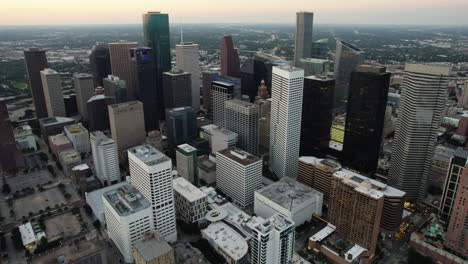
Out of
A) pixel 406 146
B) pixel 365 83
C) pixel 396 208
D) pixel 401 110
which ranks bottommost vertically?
pixel 396 208

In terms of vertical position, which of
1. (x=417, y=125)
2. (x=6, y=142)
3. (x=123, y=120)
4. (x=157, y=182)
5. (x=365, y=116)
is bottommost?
(x=6, y=142)

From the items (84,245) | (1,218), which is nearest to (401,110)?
(84,245)

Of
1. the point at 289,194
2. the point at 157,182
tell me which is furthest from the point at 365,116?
the point at 157,182

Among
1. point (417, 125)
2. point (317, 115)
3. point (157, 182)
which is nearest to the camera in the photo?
point (157, 182)

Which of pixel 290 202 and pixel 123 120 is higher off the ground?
pixel 123 120

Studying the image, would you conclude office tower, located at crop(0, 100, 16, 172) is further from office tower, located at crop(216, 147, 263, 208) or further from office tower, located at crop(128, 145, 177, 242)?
office tower, located at crop(216, 147, 263, 208)

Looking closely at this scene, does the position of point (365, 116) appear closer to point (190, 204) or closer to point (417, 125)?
point (417, 125)

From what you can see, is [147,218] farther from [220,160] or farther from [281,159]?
[281,159]
